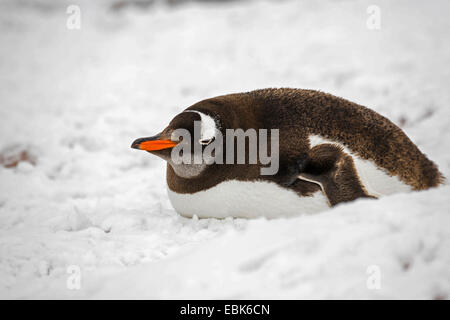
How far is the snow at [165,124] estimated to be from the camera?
60.1 inches

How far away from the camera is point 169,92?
17.7 ft

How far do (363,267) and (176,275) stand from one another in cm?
63

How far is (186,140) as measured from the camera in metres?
2.38

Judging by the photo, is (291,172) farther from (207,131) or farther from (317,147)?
(207,131)

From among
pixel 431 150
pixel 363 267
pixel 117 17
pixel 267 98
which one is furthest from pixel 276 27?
pixel 363 267

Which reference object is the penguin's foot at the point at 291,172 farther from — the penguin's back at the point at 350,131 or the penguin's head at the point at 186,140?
the penguin's head at the point at 186,140

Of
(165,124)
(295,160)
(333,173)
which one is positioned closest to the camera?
(333,173)

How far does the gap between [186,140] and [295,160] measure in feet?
1.91

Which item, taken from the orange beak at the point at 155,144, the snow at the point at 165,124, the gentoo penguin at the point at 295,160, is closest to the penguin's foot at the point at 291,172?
the gentoo penguin at the point at 295,160

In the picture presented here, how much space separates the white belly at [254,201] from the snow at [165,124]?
0.09m

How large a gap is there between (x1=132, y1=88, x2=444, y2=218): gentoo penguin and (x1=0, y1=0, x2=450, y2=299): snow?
21 centimetres

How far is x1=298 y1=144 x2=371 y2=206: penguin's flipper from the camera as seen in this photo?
221 centimetres

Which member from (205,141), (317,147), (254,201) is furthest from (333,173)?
(205,141)
